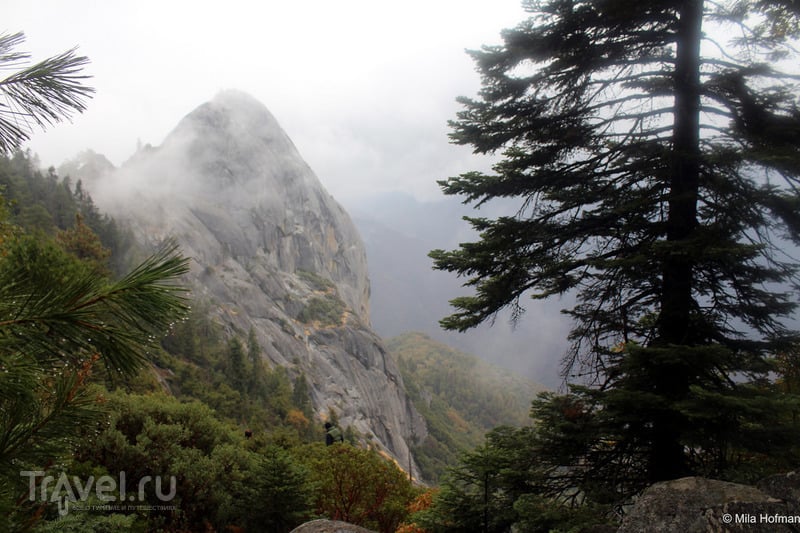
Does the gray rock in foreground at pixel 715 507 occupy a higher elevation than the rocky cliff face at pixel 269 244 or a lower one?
lower

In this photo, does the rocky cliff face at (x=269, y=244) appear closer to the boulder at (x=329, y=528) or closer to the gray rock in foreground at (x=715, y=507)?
the boulder at (x=329, y=528)

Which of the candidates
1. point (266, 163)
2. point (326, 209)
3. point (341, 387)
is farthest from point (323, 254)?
point (341, 387)

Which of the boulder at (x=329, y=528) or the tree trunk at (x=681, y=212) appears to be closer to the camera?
the tree trunk at (x=681, y=212)

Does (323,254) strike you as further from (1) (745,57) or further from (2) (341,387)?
(1) (745,57)

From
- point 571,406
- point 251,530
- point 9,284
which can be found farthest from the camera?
point 251,530

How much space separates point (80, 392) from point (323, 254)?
354 feet

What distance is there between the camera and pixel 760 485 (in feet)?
14.0

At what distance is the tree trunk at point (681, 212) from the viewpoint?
5357mm

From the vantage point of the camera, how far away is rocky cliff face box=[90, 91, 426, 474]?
69.9m

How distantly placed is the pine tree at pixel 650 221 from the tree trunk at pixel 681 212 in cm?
2

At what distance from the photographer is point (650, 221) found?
19.6 ft
